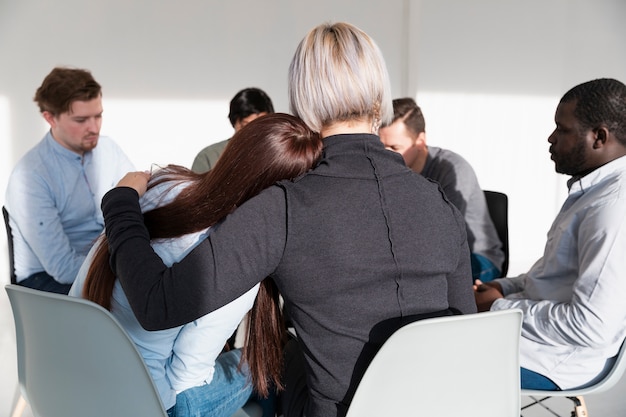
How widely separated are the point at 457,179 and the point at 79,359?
5.93ft

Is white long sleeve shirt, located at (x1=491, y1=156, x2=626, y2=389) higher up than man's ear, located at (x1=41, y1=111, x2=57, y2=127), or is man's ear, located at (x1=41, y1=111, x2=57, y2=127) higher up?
man's ear, located at (x1=41, y1=111, x2=57, y2=127)

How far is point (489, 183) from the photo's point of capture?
4.90 m

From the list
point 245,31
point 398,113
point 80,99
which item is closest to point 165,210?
point 80,99

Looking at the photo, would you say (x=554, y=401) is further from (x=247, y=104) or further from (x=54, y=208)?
(x=54, y=208)

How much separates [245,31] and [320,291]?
3.78m

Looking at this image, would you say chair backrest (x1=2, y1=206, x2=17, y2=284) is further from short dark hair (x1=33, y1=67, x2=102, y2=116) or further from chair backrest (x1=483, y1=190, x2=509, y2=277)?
chair backrest (x1=483, y1=190, x2=509, y2=277)

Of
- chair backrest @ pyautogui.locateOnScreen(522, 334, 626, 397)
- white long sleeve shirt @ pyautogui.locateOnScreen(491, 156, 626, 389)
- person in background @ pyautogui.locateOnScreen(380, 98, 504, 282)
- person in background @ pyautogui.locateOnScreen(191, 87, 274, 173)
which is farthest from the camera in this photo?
person in background @ pyautogui.locateOnScreen(191, 87, 274, 173)

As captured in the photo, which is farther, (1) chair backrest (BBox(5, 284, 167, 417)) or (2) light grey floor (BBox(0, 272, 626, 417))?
(2) light grey floor (BBox(0, 272, 626, 417))

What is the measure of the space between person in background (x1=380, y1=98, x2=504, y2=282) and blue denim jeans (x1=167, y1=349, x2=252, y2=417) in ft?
3.89

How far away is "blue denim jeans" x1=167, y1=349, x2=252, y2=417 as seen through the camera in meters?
1.37

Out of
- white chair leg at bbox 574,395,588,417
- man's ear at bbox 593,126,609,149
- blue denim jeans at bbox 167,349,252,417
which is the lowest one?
white chair leg at bbox 574,395,588,417

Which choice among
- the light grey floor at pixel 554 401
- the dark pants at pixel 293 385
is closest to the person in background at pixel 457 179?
the light grey floor at pixel 554 401

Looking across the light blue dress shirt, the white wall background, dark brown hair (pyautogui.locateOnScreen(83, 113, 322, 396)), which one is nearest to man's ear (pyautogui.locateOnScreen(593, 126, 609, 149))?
dark brown hair (pyautogui.locateOnScreen(83, 113, 322, 396))

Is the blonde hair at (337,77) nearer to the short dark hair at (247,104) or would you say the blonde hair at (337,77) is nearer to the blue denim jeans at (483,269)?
the blue denim jeans at (483,269)
